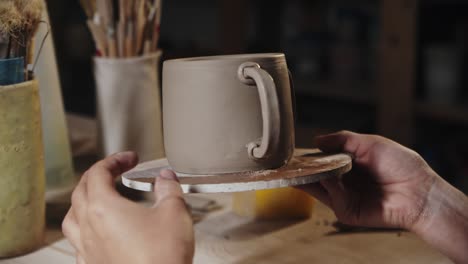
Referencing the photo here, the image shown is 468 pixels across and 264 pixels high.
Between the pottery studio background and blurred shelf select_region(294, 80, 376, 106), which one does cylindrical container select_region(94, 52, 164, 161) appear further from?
blurred shelf select_region(294, 80, 376, 106)

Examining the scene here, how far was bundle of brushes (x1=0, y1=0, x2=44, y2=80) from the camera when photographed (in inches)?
27.9

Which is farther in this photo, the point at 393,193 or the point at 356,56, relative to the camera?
the point at 356,56

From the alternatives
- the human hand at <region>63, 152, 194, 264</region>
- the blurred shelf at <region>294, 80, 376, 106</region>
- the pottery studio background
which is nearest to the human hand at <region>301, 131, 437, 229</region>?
the human hand at <region>63, 152, 194, 264</region>

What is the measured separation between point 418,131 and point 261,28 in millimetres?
905

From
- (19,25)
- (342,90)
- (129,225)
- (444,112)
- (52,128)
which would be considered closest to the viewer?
(129,225)

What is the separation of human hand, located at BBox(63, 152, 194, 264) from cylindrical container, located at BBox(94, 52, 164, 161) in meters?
0.35

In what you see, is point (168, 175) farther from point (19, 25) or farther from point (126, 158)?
point (19, 25)

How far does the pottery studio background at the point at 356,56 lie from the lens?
1959 mm

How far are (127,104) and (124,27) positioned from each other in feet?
0.41

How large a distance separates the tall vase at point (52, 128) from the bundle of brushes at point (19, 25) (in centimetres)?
19

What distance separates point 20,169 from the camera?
0.75 m

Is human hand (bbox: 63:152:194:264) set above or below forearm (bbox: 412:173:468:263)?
above

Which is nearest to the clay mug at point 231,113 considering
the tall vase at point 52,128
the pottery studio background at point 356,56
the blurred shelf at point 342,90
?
the tall vase at point 52,128

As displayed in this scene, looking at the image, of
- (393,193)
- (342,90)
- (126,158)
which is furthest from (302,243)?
(342,90)
